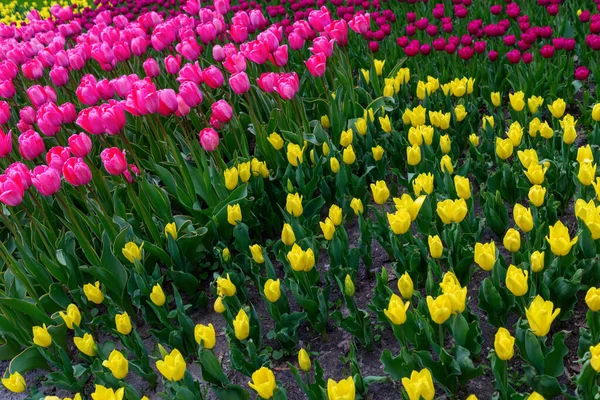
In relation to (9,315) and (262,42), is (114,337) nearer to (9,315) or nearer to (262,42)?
(9,315)

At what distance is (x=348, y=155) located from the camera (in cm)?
328

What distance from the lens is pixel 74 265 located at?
299 cm

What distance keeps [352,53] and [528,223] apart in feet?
10.9

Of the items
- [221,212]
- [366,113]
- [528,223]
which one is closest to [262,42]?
[366,113]

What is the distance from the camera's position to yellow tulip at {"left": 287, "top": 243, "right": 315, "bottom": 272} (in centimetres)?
240

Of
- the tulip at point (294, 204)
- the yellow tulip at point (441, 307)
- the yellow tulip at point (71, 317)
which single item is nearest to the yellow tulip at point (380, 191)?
the tulip at point (294, 204)

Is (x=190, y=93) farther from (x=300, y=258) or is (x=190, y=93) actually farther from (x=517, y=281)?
(x=517, y=281)

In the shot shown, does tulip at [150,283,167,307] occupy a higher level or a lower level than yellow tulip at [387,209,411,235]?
lower

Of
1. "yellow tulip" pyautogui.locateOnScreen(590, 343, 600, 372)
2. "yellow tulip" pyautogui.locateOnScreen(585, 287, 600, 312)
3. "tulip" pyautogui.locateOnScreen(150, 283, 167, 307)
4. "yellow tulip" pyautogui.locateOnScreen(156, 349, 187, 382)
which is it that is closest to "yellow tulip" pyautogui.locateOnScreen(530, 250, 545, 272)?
"yellow tulip" pyautogui.locateOnScreen(585, 287, 600, 312)

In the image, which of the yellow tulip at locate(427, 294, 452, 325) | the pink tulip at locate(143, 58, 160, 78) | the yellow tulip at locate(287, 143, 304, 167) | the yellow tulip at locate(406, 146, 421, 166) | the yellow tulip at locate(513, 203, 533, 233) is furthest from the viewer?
the pink tulip at locate(143, 58, 160, 78)

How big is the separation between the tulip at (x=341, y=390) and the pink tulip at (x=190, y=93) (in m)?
1.95

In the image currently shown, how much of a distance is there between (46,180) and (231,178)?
3.04 feet

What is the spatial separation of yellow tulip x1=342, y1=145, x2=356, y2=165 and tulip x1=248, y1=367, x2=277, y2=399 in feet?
5.27

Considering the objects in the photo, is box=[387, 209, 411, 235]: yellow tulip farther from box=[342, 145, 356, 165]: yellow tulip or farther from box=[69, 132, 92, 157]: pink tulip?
box=[69, 132, 92, 157]: pink tulip
